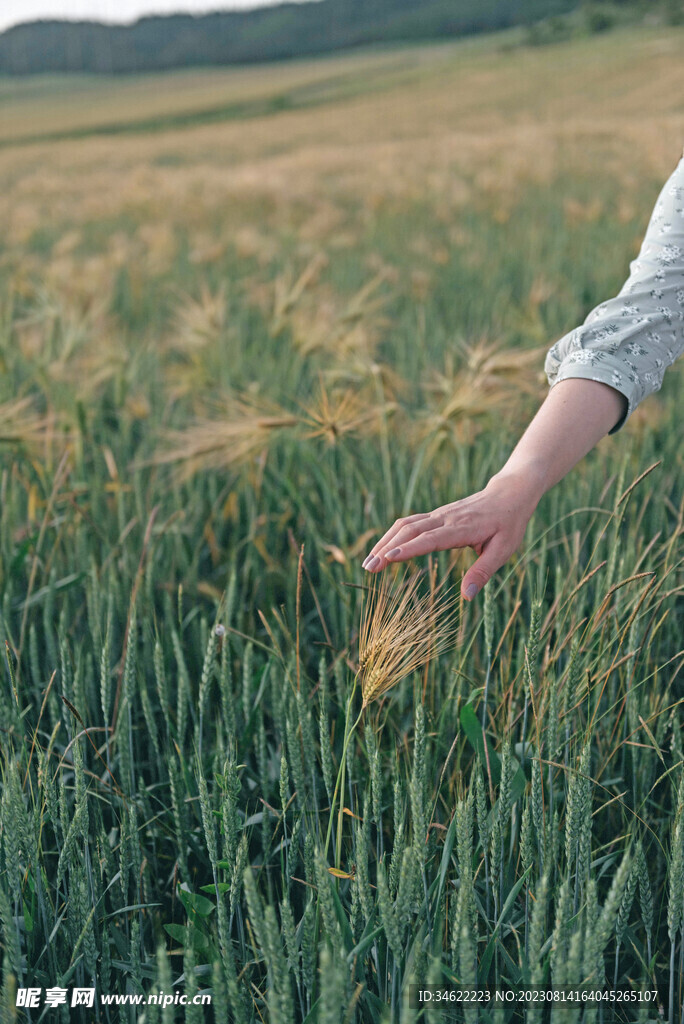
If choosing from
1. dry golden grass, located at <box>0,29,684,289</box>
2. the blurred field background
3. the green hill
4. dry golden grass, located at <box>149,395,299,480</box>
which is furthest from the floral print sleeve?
the green hill

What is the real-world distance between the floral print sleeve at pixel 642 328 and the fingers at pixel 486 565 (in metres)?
0.26

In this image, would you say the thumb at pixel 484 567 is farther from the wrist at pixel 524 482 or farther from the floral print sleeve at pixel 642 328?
the floral print sleeve at pixel 642 328

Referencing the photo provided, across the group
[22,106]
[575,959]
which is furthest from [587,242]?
[22,106]

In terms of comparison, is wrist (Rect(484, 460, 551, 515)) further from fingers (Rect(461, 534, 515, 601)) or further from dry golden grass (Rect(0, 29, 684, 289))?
dry golden grass (Rect(0, 29, 684, 289))

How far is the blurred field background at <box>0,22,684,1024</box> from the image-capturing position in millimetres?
772

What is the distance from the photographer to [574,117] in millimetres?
12008

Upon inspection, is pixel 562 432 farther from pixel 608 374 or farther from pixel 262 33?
pixel 262 33

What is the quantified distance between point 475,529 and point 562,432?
0.18m

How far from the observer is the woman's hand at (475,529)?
2.55 feet

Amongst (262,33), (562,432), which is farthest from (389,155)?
(262,33)

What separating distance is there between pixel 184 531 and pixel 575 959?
116 centimetres

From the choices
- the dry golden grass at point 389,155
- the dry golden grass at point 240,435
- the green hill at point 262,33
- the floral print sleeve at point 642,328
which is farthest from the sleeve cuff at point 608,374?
the green hill at point 262,33

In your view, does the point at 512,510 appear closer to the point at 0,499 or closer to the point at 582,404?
the point at 582,404

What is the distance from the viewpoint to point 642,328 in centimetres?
100
